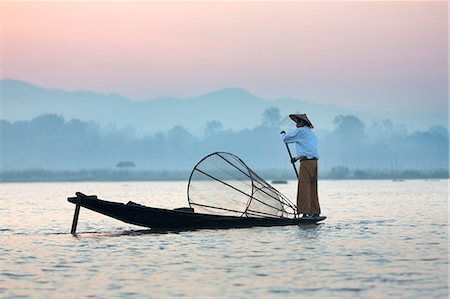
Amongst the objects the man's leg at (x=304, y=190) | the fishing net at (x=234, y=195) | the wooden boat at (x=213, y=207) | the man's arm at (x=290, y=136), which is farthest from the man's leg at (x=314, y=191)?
the man's arm at (x=290, y=136)

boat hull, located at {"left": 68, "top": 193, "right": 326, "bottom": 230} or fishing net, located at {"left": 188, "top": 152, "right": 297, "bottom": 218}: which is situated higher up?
fishing net, located at {"left": 188, "top": 152, "right": 297, "bottom": 218}

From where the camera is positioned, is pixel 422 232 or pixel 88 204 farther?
pixel 422 232

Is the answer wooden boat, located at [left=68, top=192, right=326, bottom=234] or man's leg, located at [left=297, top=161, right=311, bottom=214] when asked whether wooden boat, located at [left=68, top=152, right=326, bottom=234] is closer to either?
wooden boat, located at [left=68, top=192, right=326, bottom=234]

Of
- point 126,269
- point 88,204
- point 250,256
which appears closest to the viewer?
point 126,269

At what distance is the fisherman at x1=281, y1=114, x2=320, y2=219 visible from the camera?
19922 millimetres

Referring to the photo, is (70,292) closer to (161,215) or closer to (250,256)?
(250,256)

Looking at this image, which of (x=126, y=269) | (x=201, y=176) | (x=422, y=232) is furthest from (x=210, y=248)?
(x=422, y=232)

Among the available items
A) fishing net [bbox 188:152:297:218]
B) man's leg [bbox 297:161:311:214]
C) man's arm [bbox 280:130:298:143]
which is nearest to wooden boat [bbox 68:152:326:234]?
fishing net [bbox 188:152:297:218]

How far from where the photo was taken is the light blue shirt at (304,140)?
65.2 feet

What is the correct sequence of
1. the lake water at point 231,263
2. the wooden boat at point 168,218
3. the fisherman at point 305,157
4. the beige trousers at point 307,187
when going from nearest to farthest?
the lake water at point 231,263, the wooden boat at point 168,218, the fisherman at point 305,157, the beige trousers at point 307,187

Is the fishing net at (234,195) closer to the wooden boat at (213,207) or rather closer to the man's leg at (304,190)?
the wooden boat at (213,207)

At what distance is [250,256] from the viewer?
48.9ft

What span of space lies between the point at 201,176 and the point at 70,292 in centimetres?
954

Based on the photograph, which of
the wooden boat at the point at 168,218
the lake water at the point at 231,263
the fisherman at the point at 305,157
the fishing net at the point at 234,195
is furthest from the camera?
the fishing net at the point at 234,195
